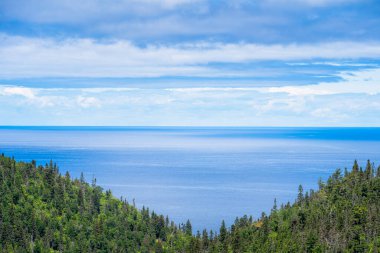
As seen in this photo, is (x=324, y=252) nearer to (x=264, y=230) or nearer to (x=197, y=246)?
(x=264, y=230)

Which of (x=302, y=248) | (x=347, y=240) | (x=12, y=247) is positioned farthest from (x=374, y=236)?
(x=12, y=247)

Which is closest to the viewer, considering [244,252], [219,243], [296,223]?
Result: [244,252]

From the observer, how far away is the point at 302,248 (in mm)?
155625

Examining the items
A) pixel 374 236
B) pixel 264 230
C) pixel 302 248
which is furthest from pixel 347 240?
pixel 264 230

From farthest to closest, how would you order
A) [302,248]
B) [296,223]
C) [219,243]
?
[296,223], [219,243], [302,248]

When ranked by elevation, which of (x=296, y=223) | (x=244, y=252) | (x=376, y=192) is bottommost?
(x=244, y=252)

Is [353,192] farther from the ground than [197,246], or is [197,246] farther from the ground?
[353,192]

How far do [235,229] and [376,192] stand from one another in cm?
6203

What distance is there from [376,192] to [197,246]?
79970mm

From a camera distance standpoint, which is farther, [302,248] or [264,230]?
[264,230]

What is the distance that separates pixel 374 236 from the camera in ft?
519

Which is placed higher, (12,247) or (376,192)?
(376,192)

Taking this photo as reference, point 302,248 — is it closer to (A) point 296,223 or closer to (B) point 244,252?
(B) point 244,252

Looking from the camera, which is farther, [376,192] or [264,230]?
[376,192]
